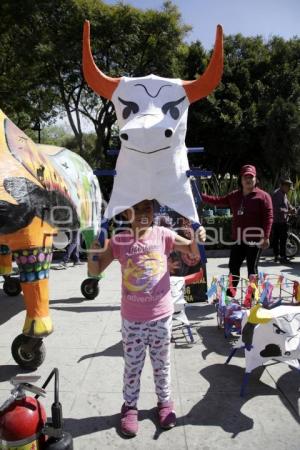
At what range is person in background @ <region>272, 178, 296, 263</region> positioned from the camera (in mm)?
8461

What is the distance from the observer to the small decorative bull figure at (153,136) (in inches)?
120

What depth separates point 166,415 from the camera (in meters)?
2.62

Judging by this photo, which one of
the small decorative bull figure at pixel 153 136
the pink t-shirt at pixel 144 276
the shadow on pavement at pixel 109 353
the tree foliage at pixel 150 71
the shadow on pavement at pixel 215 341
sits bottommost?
the shadow on pavement at pixel 215 341

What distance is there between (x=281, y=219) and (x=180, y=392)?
20.0 feet

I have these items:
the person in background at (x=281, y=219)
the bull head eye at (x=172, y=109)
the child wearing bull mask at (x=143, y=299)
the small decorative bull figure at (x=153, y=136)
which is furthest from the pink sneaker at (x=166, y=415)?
the person in background at (x=281, y=219)

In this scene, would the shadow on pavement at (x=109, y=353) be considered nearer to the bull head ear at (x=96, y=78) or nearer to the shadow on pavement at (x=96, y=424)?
the shadow on pavement at (x=96, y=424)

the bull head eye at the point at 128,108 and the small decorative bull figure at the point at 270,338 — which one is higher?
the bull head eye at the point at 128,108

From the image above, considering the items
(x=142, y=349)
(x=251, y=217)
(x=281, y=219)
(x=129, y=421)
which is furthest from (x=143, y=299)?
(x=281, y=219)

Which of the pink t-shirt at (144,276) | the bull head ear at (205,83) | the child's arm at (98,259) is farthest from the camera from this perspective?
the bull head ear at (205,83)

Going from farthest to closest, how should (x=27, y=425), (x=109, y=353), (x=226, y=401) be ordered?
(x=109, y=353) < (x=226, y=401) < (x=27, y=425)

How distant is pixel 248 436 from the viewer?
2518 mm

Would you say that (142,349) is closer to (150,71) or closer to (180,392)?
(180,392)

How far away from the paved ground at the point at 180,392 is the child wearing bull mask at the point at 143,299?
0.56 ft

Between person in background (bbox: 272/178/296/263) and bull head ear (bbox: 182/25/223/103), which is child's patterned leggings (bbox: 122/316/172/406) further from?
person in background (bbox: 272/178/296/263)
